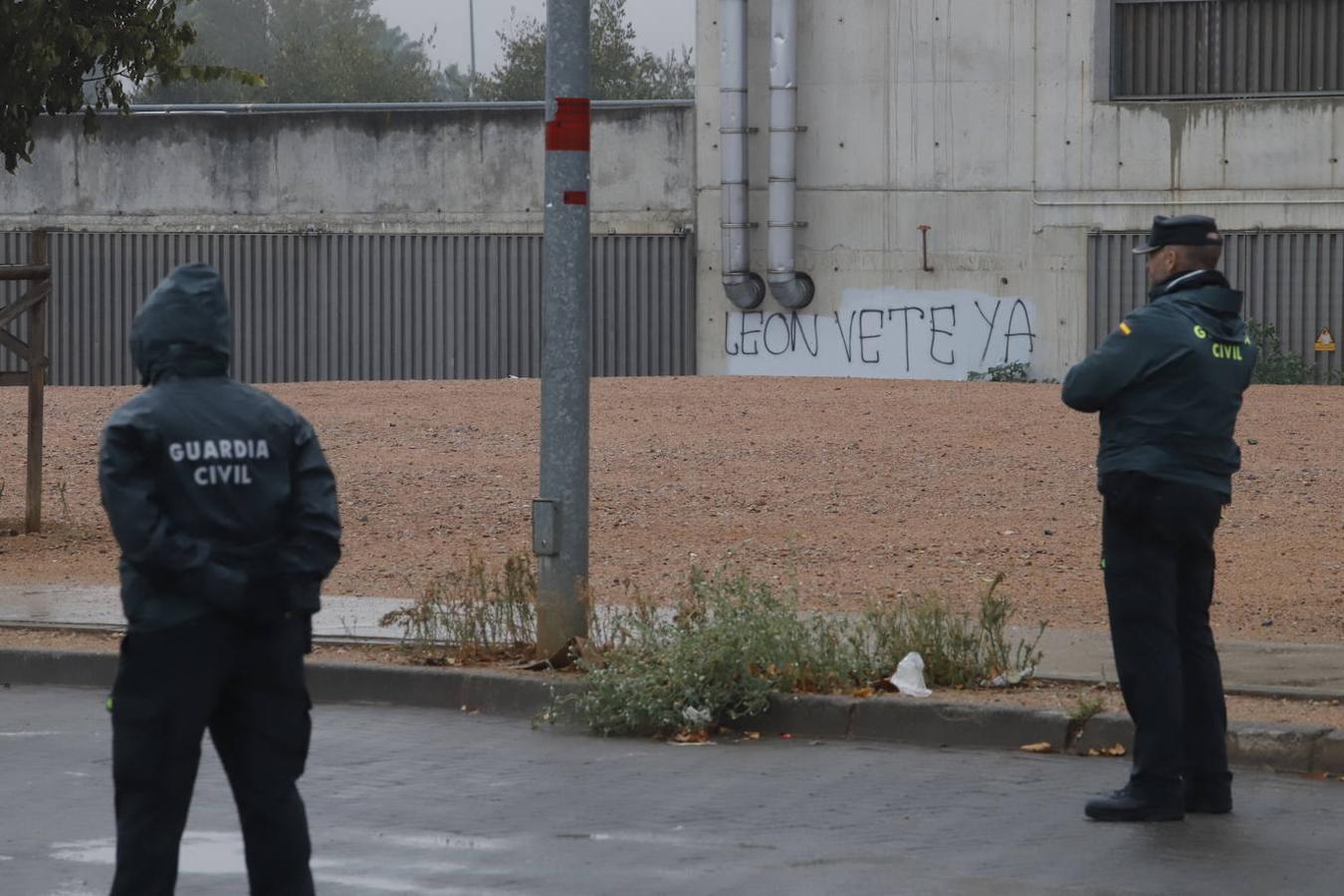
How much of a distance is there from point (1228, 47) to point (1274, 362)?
420 centimetres

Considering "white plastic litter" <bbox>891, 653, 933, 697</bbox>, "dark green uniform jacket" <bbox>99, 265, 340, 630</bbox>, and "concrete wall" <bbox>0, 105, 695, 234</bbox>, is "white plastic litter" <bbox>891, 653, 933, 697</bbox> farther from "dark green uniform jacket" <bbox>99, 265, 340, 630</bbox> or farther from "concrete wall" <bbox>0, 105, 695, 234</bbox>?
"concrete wall" <bbox>0, 105, 695, 234</bbox>

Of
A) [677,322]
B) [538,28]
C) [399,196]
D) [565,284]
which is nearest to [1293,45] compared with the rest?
[677,322]

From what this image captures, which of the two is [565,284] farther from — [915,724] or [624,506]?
[624,506]

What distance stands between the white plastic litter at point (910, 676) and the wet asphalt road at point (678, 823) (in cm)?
48

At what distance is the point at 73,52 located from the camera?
14.3 metres

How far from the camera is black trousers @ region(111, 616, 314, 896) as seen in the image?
16.0 feet

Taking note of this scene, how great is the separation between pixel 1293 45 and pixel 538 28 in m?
36.1

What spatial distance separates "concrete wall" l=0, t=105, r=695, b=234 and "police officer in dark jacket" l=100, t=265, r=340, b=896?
2552 centimetres

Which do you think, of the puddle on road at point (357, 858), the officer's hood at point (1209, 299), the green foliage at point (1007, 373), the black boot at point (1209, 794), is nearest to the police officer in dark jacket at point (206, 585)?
the puddle on road at point (357, 858)

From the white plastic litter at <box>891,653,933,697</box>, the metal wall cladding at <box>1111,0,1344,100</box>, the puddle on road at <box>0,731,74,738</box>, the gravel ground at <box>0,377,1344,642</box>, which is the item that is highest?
the metal wall cladding at <box>1111,0,1344,100</box>

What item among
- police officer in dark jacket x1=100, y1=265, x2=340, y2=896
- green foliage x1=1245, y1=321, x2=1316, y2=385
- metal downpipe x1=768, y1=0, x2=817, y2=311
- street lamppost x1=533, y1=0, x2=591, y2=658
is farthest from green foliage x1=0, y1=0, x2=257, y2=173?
green foliage x1=1245, y1=321, x2=1316, y2=385

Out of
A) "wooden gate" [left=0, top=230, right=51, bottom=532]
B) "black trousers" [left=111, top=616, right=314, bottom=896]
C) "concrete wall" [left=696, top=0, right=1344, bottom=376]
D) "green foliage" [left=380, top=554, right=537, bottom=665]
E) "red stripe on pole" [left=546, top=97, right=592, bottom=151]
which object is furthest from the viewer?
"concrete wall" [left=696, top=0, right=1344, bottom=376]

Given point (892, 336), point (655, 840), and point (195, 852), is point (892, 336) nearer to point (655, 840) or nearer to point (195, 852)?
point (655, 840)

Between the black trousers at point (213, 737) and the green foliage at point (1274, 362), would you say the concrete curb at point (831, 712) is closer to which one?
the black trousers at point (213, 737)
